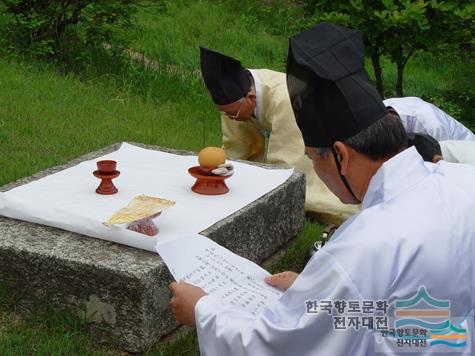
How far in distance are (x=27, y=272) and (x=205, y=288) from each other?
41.6 inches

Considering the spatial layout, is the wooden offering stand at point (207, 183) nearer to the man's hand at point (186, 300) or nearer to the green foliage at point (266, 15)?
the man's hand at point (186, 300)

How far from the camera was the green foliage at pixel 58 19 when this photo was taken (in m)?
7.74

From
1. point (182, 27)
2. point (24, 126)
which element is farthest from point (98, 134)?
point (182, 27)

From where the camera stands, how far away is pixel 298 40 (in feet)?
8.13

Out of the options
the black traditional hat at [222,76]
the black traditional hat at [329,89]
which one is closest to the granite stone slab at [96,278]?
the black traditional hat at [329,89]

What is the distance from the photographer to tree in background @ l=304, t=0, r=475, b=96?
668 centimetres

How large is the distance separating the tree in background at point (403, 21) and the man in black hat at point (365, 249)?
14.5ft

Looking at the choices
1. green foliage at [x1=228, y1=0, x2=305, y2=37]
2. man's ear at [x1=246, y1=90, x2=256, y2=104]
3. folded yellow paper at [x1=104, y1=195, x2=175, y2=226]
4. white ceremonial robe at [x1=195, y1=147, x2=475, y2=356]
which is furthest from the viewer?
green foliage at [x1=228, y1=0, x2=305, y2=37]

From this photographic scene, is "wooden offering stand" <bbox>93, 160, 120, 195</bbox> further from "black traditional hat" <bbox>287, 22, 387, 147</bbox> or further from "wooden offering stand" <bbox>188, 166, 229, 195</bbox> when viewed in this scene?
"black traditional hat" <bbox>287, 22, 387, 147</bbox>

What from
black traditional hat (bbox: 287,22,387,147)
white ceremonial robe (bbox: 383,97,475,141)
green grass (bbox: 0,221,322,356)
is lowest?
green grass (bbox: 0,221,322,356)

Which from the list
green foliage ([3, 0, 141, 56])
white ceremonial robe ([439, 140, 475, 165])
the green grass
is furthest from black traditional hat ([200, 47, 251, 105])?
green foliage ([3, 0, 141, 56])

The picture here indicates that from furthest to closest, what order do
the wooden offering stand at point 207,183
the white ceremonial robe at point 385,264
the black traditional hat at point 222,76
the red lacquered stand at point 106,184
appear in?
the black traditional hat at point 222,76 → the wooden offering stand at point 207,183 → the red lacquered stand at point 106,184 → the white ceremonial robe at point 385,264

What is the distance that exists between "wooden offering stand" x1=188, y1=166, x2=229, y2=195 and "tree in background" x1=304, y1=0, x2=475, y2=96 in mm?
3157

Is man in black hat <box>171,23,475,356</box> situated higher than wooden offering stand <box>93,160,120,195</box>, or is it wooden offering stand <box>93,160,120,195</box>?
man in black hat <box>171,23,475,356</box>
